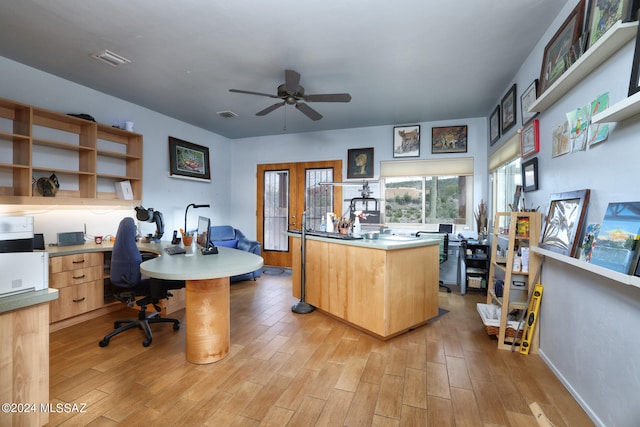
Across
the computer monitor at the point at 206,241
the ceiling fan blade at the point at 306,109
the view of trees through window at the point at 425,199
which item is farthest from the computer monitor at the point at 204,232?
the view of trees through window at the point at 425,199

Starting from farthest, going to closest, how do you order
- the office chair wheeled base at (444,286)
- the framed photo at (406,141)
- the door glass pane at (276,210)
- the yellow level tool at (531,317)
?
the door glass pane at (276,210) → the framed photo at (406,141) → the office chair wheeled base at (444,286) → the yellow level tool at (531,317)

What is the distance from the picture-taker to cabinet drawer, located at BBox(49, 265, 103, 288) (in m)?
2.80

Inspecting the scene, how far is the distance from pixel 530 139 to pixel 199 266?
318 centimetres

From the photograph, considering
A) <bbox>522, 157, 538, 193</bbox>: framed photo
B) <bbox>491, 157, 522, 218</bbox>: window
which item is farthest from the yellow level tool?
<bbox>491, 157, 522, 218</bbox>: window

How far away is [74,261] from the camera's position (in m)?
2.96

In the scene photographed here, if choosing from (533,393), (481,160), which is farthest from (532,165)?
(481,160)

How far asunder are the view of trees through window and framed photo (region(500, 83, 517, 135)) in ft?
4.46

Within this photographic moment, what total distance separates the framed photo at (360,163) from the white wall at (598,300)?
314cm

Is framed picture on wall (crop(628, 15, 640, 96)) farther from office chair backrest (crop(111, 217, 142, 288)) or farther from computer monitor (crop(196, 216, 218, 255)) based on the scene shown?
office chair backrest (crop(111, 217, 142, 288))

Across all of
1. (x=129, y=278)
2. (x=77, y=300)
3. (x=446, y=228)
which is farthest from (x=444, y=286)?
(x=77, y=300)

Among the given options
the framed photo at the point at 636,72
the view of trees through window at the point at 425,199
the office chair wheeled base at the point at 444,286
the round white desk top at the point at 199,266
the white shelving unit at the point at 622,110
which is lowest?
the office chair wheeled base at the point at 444,286

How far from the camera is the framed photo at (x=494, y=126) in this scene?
386 centimetres

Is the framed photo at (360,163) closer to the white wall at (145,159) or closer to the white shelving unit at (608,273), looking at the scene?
the white wall at (145,159)

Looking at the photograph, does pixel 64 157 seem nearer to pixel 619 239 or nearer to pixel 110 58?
pixel 110 58
